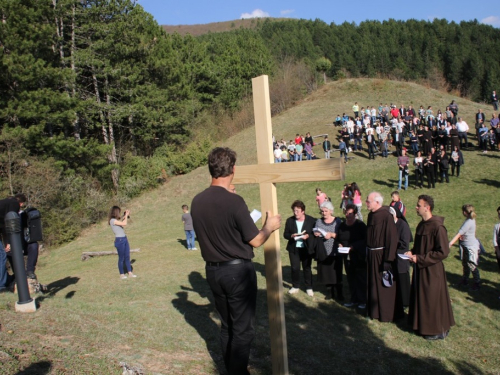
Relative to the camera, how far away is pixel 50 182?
2444 cm

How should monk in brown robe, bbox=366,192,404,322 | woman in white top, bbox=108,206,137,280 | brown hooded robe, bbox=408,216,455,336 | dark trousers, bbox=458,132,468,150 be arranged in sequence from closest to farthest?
1. brown hooded robe, bbox=408,216,455,336
2. monk in brown robe, bbox=366,192,404,322
3. woman in white top, bbox=108,206,137,280
4. dark trousers, bbox=458,132,468,150

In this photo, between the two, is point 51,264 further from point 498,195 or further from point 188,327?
point 498,195

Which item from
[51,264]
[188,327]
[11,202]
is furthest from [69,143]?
[188,327]

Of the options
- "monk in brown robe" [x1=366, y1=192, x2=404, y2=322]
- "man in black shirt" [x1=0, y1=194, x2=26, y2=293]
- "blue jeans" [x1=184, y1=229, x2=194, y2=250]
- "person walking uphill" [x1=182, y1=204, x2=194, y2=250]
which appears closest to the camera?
"monk in brown robe" [x1=366, y1=192, x2=404, y2=322]

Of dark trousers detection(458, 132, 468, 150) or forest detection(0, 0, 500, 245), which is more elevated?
forest detection(0, 0, 500, 245)

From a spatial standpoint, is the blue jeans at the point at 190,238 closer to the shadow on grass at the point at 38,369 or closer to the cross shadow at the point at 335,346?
the cross shadow at the point at 335,346

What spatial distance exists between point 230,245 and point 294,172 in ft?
2.94

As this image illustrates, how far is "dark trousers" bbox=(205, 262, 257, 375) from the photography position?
3.65 m

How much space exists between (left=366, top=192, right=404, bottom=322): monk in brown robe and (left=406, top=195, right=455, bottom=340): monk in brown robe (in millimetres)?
504

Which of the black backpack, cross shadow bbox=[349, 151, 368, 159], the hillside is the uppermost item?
the hillside

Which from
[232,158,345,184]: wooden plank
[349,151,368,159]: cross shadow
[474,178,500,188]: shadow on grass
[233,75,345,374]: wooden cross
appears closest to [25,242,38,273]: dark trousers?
[232,158,345,184]: wooden plank

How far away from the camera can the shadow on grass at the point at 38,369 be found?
12.1 feet

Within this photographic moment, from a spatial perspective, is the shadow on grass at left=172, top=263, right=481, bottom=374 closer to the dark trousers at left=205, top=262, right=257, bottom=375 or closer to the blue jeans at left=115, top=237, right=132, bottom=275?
the dark trousers at left=205, top=262, right=257, bottom=375

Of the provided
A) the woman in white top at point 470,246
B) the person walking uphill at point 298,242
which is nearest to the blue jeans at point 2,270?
the person walking uphill at point 298,242
